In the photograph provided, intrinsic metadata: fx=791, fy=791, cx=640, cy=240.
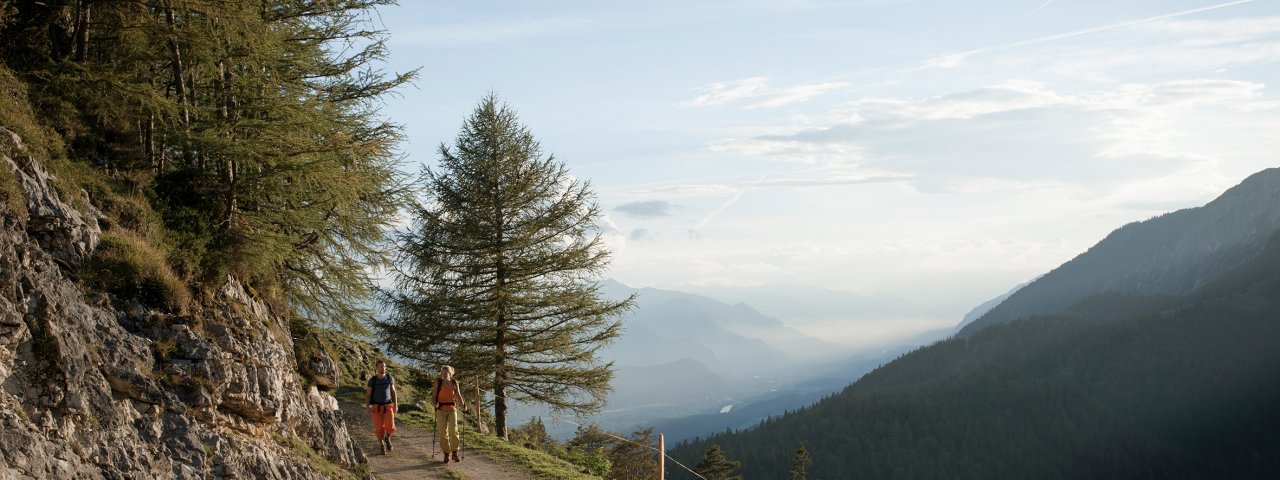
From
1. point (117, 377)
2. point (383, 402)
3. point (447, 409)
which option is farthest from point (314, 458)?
point (117, 377)

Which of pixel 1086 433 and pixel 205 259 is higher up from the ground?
pixel 205 259

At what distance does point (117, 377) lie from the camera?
29.9 feet

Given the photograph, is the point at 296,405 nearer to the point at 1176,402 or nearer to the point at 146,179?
the point at 146,179

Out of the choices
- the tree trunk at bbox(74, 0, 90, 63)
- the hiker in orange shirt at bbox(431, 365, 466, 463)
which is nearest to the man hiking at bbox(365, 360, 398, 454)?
the hiker in orange shirt at bbox(431, 365, 466, 463)

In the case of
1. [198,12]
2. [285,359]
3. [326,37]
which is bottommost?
[285,359]

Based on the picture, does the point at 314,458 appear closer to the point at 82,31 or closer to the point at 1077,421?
the point at 82,31

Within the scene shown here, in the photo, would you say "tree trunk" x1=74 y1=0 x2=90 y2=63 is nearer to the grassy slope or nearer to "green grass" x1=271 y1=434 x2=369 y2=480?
"green grass" x1=271 y1=434 x2=369 y2=480

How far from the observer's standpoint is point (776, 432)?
160m

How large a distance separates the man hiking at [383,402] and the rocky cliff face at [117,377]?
2.04 meters

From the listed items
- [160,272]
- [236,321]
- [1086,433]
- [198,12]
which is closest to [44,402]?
[160,272]

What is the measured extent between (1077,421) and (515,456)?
192 meters

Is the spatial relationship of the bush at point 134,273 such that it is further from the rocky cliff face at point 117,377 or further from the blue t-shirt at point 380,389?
the blue t-shirt at point 380,389

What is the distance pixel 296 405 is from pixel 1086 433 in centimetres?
19137

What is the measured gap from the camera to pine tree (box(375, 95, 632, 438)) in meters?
21.2
